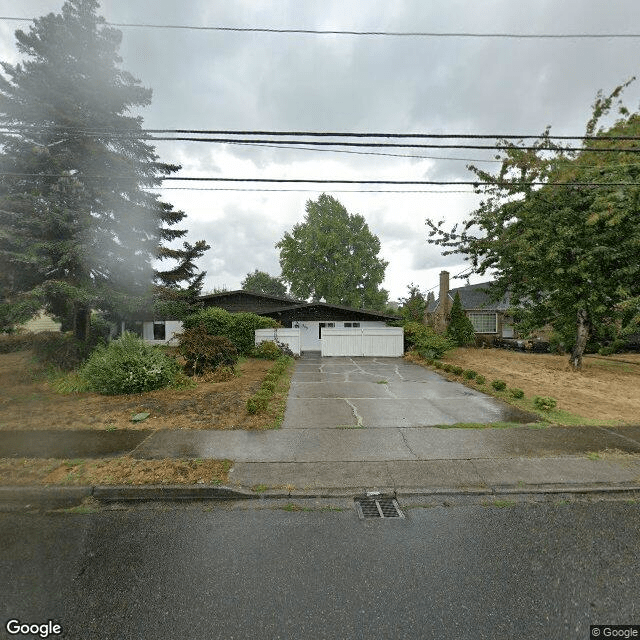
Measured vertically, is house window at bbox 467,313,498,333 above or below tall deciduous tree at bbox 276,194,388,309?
below

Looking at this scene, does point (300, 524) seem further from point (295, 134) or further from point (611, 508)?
point (295, 134)

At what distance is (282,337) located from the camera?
18.0 meters

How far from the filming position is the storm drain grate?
3642 millimetres

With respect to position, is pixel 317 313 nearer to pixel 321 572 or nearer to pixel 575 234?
pixel 575 234

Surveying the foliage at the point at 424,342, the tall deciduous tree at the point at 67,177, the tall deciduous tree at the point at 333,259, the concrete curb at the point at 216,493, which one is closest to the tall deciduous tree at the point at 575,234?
the foliage at the point at 424,342

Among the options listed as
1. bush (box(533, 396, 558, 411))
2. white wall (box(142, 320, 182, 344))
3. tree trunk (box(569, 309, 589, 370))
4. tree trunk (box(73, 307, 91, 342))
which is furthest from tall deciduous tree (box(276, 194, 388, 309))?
bush (box(533, 396, 558, 411))

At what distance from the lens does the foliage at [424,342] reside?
15969mm

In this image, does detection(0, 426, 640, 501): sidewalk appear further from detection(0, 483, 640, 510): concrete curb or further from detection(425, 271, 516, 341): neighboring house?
detection(425, 271, 516, 341): neighboring house

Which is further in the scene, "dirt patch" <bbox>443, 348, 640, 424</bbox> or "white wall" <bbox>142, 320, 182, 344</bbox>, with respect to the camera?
"white wall" <bbox>142, 320, 182, 344</bbox>

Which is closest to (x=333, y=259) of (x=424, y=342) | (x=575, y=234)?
(x=424, y=342)

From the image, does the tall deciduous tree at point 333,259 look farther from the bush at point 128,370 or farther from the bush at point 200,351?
the bush at point 128,370

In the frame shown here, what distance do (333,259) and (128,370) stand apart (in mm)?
28948

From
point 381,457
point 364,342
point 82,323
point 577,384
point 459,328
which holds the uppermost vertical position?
point 82,323

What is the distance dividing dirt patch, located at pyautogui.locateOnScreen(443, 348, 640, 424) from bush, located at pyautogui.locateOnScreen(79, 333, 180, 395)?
406 inches
